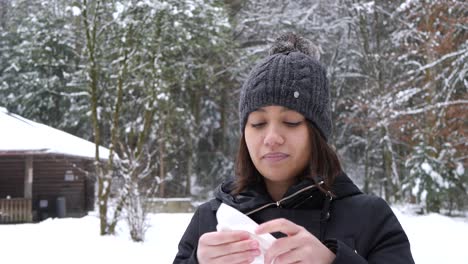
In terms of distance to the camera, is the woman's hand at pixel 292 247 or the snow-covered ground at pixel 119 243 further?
the snow-covered ground at pixel 119 243

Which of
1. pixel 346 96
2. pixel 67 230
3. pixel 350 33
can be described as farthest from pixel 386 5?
pixel 67 230

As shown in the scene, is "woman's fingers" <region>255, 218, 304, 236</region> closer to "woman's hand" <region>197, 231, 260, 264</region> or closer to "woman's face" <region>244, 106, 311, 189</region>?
"woman's hand" <region>197, 231, 260, 264</region>

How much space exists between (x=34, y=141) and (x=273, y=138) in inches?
787

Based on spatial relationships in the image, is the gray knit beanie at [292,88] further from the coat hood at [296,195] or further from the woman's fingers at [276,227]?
the woman's fingers at [276,227]

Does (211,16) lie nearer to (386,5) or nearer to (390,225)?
(386,5)

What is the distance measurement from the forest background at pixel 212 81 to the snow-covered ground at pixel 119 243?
2.77 feet

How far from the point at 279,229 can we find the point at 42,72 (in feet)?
88.4

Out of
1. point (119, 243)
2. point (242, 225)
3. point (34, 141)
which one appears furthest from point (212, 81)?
point (242, 225)

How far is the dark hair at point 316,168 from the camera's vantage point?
5.62 feet

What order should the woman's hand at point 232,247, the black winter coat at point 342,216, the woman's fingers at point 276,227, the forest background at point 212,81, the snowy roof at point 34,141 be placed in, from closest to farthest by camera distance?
the woman's fingers at point 276,227 < the woman's hand at point 232,247 < the black winter coat at point 342,216 < the forest background at point 212,81 < the snowy roof at point 34,141

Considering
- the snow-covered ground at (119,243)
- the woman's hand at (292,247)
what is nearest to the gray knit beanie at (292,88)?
the woman's hand at (292,247)

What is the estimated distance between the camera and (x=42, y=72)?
1033 inches

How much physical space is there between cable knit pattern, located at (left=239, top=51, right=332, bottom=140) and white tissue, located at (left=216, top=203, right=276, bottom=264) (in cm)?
43

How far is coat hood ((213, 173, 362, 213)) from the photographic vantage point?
1.66m
